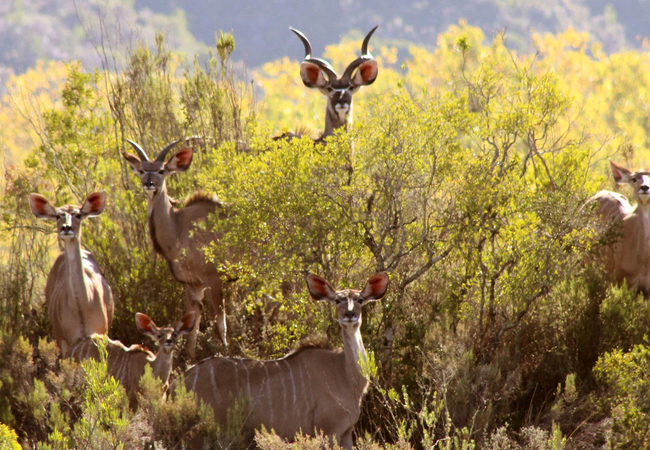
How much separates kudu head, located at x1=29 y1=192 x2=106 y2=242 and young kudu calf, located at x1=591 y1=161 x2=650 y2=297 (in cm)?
424

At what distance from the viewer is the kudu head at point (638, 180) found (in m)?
6.57

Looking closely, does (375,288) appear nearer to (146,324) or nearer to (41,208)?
(146,324)

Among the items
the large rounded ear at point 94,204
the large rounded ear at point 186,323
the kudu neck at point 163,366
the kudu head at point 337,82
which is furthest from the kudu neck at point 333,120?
the kudu neck at point 163,366

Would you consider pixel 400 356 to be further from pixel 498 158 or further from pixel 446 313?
pixel 498 158

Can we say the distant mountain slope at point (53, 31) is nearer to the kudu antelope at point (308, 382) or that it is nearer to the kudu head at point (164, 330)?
the kudu head at point (164, 330)

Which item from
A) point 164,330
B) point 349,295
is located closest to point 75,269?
point 164,330

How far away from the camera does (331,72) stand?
7352 millimetres

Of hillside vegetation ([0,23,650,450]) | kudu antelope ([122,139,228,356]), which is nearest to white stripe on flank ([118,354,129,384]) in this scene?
hillside vegetation ([0,23,650,450])

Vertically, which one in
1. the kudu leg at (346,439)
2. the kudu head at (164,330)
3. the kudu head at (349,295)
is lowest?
the kudu leg at (346,439)

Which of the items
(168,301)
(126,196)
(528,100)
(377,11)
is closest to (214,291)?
(168,301)

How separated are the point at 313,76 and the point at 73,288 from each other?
9.45ft

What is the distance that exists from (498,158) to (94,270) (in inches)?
138

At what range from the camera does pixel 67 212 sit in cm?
625

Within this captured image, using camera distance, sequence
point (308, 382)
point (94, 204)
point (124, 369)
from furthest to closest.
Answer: point (94, 204), point (124, 369), point (308, 382)
